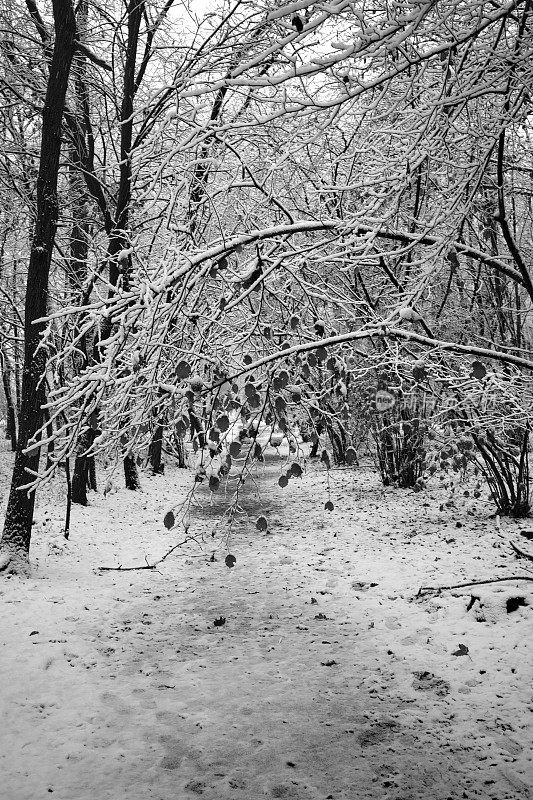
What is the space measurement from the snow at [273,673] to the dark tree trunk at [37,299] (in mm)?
510

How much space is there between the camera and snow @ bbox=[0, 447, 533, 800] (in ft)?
10.3

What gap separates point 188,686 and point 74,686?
0.83 metres

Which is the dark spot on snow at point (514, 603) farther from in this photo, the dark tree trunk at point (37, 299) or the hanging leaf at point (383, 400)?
the dark tree trunk at point (37, 299)

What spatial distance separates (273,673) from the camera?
14.1ft

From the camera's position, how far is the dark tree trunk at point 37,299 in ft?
19.8

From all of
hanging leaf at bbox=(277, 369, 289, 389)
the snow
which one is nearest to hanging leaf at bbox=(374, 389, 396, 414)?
hanging leaf at bbox=(277, 369, 289, 389)

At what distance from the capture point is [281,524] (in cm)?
945

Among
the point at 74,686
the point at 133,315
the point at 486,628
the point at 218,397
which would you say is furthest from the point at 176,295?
the point at 486,628

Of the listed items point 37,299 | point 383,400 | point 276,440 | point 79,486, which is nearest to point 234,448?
point 276,440

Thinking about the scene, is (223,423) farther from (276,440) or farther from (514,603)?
(514,603)

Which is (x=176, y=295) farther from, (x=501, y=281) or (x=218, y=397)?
(x=501, y=281)

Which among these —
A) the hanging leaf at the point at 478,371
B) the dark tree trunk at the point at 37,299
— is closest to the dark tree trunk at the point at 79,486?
the dark tree trunk at the point at 37,299

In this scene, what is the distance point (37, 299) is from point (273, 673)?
4.57 metres

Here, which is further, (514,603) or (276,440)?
(514,603)
